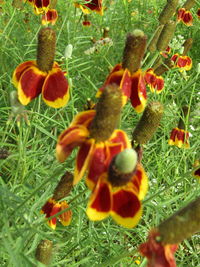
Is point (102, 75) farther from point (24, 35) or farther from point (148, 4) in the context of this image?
point (148, 4)

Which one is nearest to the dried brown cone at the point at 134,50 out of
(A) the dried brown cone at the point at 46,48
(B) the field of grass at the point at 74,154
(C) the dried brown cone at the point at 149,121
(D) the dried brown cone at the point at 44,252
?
(C) the dried brown cone at the point at 149,121

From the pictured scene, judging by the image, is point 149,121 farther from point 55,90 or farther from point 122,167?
point 122,167

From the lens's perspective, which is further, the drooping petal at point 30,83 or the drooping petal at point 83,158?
the drooping petal at point 30,83

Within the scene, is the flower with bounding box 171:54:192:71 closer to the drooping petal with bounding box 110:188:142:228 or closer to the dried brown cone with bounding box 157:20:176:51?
the dried brown cone with bounding box 157:20:176:51

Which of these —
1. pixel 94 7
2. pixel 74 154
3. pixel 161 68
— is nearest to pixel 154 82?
pixel 161 68

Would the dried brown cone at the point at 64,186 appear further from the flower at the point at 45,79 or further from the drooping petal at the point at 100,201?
the drooping petal at the point at 100,201

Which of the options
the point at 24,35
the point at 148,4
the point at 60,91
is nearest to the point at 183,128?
the point at 60,91
